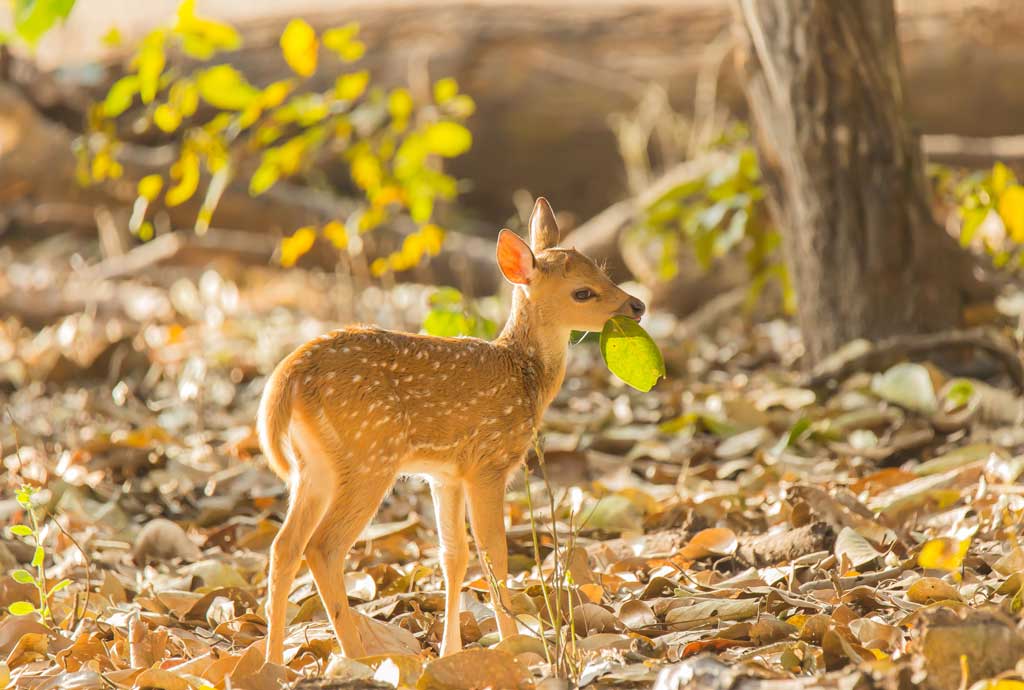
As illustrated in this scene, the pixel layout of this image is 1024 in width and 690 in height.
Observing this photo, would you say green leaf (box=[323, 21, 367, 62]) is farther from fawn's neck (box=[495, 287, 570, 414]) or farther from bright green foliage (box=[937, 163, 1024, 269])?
bright green foliage (box=[937, 163, 1024, 269])

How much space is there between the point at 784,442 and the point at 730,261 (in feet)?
13.8

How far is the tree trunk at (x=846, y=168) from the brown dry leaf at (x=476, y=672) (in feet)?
13.0

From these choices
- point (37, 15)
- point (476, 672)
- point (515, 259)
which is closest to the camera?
point (37, 15)

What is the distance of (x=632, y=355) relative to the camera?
3.92m

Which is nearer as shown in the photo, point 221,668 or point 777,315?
point 221,668

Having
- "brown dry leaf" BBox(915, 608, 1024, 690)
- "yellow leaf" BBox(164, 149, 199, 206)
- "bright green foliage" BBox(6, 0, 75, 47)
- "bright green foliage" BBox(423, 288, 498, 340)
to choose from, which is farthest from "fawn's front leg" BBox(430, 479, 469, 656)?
"yellow leaf" BBox(164, 149, 199, 206)

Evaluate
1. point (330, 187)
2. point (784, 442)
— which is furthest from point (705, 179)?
point (330, 187)

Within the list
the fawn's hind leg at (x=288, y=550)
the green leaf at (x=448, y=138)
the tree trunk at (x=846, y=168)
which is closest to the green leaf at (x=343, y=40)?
the green leaf at (x=448, y=138)

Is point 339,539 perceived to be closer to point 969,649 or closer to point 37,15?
point 37,15

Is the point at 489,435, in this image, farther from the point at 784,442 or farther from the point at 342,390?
the point at 784,442

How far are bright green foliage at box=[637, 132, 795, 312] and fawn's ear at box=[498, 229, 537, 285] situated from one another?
10.5 ft

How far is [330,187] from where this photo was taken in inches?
497

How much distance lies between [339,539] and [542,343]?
3.56ft

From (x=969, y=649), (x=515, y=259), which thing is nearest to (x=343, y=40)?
(x=515, y=259)
